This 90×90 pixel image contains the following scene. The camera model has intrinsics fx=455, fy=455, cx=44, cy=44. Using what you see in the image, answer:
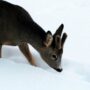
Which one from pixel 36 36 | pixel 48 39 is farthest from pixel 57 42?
pixel 36 36

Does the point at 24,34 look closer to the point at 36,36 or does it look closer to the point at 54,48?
the point at 36,36

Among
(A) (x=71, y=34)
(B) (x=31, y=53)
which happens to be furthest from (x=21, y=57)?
(A) (x=71, y=34)

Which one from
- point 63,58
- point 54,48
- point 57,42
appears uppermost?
point 57,42

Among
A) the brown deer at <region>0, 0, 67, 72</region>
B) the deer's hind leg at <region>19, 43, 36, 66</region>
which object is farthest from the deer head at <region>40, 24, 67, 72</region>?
the deer's hind leg at <region>19, 43, 36, 66</region>

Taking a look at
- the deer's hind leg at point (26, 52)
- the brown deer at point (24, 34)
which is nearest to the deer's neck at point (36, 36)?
the brown deer at point (24, 34)

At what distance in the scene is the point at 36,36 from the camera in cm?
678

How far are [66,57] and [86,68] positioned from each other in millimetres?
501

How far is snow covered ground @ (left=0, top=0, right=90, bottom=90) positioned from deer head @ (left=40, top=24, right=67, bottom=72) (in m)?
0.13

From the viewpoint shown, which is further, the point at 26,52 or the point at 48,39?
the point at 26,52

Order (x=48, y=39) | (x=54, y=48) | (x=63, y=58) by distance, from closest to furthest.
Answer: (x=48, y=39), (x=54, y=48), (x=63, y=58)

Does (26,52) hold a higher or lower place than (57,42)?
lower

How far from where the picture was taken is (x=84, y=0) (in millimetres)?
→ 10273

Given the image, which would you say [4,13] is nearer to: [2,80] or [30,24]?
[30,24]

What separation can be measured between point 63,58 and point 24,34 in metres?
0.73
